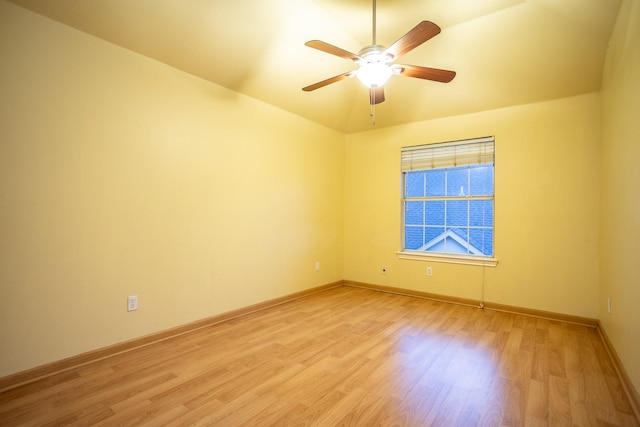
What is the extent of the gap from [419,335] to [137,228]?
2.69 meters

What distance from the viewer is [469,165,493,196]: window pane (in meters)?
3.90

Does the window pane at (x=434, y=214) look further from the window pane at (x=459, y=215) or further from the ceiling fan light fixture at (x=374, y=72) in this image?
the ceiling fan light fixture at (x=374, y=72)

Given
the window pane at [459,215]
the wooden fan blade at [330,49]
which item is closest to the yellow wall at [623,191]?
the window pane at [459,215]

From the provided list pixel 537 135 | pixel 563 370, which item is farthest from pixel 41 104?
pixel 537 135

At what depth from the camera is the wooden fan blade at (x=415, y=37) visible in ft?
5.55

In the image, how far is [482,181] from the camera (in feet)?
13.5

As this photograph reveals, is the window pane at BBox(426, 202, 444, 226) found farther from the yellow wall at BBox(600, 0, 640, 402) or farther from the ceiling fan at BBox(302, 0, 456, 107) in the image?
the ceiling fan at BBox(302, 0, 456, 107)

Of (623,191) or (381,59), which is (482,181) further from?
(381,59)

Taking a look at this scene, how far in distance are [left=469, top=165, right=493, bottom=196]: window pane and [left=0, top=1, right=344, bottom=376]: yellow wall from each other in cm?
256

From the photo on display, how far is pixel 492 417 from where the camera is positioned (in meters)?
1.70

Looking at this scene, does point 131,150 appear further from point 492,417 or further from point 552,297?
point 552,297

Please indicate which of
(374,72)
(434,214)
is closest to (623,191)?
(374,72)

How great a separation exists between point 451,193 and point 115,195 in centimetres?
398

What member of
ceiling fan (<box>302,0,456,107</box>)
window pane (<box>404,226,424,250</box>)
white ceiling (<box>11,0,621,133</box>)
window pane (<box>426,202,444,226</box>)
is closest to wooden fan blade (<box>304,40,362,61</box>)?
ceiling fan (<box>302,0,456,107</box>)
